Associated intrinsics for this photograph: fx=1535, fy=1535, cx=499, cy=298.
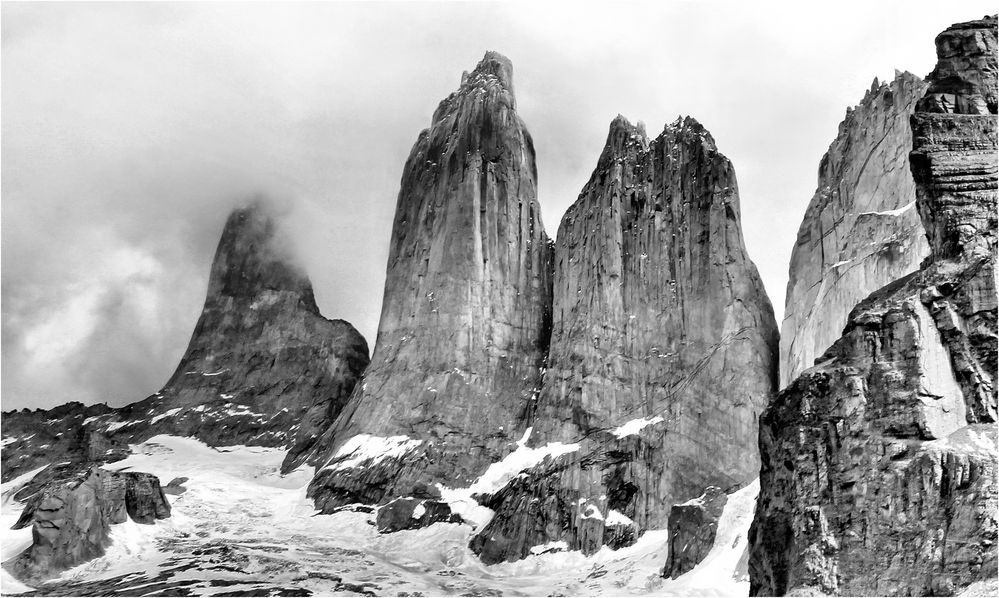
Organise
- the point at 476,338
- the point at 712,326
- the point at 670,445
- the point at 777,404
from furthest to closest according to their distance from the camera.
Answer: the point at 476,338
the point at 712,326
the point at 670,445
the point at 777,404

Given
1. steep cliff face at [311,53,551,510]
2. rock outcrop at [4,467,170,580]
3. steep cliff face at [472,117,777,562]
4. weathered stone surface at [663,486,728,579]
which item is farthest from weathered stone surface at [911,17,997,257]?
rock outcrop at [4,467,170,580]

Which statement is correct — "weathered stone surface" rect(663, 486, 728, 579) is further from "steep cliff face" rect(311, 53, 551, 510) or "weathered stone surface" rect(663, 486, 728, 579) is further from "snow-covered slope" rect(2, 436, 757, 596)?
"steep cliff face" rect(311, 53, 551, 510)

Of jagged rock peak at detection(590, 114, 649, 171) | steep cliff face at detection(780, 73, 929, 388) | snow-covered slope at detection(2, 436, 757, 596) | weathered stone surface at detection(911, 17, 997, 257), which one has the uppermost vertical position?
jagged rock peak at detection(590, 114, 649, 171)

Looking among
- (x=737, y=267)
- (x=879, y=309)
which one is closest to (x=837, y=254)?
(x=737, y=267)

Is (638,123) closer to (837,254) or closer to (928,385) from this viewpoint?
(837,254)

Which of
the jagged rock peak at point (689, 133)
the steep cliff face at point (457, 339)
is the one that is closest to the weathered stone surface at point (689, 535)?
the steep cliff face at point (457, 339)

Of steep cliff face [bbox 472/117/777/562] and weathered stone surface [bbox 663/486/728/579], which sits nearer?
weathered stone surface [bbox 663/486/728/579]
